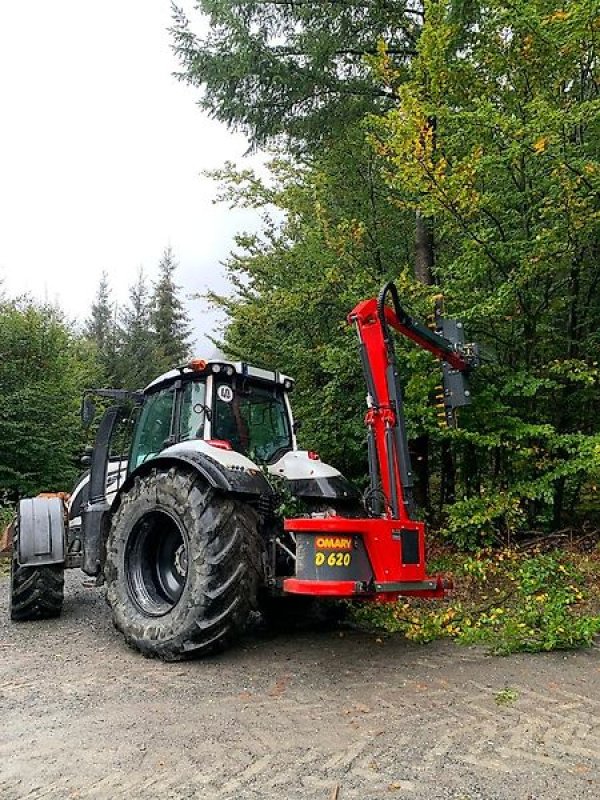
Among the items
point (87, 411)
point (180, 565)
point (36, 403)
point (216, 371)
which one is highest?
point (36, 403)

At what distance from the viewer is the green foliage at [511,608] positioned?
4793 millimetres

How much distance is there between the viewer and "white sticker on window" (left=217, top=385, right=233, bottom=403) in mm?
5309

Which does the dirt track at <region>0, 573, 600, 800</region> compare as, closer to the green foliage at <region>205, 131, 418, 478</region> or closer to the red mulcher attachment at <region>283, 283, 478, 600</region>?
the red mulcher attachment at <region>283, 283, 478, 600</region>

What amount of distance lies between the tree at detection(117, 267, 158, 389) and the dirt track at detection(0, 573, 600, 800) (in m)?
21.5

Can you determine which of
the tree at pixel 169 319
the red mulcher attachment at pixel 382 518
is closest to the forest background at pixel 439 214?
the red mulcher attachment at pixel 382 518

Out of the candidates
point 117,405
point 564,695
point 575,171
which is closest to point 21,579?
point 117,405

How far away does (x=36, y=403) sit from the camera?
593 inches

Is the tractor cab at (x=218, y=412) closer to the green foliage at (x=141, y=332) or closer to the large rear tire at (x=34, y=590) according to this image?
the large rear tire at (x=34, y=590)

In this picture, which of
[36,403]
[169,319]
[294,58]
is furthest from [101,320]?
[294,58]

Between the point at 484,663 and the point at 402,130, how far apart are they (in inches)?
166

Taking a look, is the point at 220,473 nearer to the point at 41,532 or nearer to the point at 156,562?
the point at 156,562

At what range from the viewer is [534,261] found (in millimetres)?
6191

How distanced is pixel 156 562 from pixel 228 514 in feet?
3.47

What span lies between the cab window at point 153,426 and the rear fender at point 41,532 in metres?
0.80
